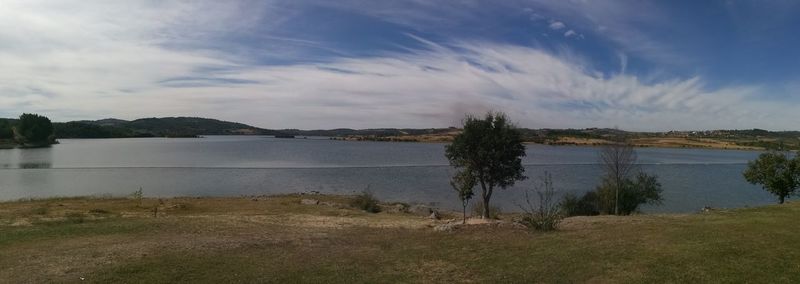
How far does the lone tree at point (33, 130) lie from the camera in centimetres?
14500

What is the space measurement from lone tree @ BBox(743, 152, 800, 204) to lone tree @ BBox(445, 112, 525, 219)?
64.2 feet

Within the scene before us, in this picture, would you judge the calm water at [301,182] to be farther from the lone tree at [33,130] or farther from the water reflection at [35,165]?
the lone tree at [33,130]

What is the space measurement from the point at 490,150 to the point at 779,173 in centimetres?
2224

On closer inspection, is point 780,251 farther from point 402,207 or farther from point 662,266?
point 402,207

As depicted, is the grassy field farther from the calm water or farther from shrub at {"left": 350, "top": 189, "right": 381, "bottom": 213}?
the calm water

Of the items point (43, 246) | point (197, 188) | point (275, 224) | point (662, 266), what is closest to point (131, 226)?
point (43, 246)

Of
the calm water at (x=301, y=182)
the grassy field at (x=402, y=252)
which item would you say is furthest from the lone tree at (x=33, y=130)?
the grassy field at (x=402, y=252)

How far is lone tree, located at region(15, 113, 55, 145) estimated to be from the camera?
476 ft

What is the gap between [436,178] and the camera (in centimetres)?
7094

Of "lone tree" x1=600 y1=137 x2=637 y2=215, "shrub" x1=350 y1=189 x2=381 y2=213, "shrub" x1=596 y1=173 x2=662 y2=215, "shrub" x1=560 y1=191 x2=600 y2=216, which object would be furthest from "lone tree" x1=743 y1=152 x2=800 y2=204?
"shrub" x1=350 y1=189 x2=381 y2=213

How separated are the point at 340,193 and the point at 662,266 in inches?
1836

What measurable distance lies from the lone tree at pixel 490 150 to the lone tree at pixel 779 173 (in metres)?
19.6

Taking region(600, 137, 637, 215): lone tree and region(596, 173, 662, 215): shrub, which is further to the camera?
region(596, 173, 662, 215): shrub

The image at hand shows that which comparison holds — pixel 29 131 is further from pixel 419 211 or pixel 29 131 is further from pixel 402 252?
pixel 402 252
